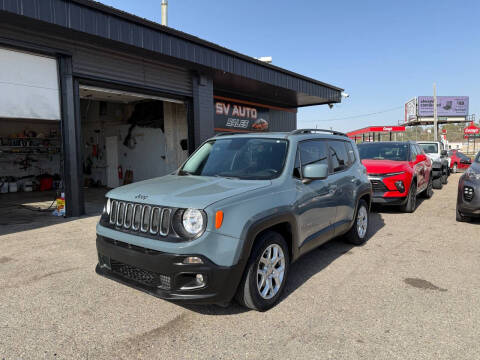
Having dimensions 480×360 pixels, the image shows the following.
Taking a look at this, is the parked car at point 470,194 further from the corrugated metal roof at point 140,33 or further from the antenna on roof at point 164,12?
the antenna on roof at point 164,12

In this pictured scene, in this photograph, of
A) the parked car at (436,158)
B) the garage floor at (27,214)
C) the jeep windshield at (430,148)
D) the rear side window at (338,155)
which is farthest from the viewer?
the jeep windshield at (430,148)

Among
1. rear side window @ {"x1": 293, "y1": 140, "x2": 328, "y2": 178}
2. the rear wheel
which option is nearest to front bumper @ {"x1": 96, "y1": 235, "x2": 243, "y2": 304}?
rear side window @ {"x1": 293, "y1": 140, "x2": 328, "y2": 178}

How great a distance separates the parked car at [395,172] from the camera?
7734mm

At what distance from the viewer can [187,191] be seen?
3160 millimetres

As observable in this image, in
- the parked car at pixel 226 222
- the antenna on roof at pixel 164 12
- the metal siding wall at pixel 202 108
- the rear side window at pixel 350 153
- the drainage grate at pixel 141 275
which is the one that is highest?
the antenna on roof at pixel 164 12

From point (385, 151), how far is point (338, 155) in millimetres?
4689

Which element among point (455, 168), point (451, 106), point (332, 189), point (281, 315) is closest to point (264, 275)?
point (281, 315)

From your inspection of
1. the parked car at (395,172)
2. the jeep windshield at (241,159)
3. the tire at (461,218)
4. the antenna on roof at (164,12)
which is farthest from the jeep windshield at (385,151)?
the antenna on roof at (164,12)

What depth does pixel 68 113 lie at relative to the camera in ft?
24.5

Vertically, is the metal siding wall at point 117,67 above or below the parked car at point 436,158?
above

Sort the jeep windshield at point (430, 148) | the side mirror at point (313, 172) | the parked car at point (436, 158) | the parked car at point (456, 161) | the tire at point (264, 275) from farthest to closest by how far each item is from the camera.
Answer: the parked car at point (456, 161) → the jeep windshield at point (430, 148) → the parked car at point (436, 158) → the side mirror at point (313, 172) → the tire at point (264, 275)

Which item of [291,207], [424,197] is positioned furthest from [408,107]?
[291,207]

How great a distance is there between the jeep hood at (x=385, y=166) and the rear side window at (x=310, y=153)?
12.4ft

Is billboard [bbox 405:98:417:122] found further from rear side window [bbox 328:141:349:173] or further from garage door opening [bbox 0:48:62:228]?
rear side window [bbox 328:141:349:173]
